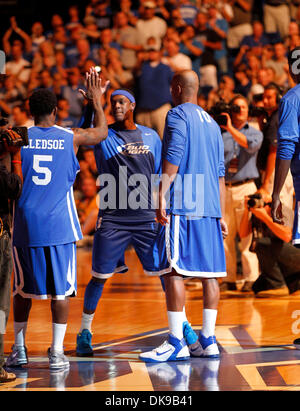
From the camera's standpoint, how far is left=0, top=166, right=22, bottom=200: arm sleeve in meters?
5.04

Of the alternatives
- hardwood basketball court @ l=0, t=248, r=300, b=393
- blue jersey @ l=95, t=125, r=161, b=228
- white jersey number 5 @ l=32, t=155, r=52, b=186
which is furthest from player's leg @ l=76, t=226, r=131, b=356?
white jersey number 5 @ l=32, t=155, r=52, b=186

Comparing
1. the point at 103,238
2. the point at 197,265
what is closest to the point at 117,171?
the point at 103,238

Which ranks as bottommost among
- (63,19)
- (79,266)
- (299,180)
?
(79,266)

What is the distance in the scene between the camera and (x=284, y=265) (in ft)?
30.5

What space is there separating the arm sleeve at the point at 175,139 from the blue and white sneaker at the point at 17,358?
1770mm

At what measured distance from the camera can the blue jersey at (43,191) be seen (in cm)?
562

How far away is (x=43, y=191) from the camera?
18.5 feet

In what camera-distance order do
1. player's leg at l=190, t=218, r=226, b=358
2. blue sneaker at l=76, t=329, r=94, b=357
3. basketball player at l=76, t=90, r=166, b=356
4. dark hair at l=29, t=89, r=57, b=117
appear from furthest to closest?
basketball player at l=76, t=90, r=166, b=356 → blue sneaker at l=76, t=329, r=94, b=357 → player's leg at l=190, t=218, r=226, b=358 → dark hair at l=29, t=89, r=57, b=117

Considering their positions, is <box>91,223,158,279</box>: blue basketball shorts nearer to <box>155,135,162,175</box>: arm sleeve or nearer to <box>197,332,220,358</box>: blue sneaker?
<box>155,135,162,175</box>: arm sleeve

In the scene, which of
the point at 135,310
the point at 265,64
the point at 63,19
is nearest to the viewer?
the point at 135,310

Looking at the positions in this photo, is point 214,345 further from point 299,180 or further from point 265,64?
point 265,64

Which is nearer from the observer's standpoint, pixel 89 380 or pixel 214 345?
pixel 89 380

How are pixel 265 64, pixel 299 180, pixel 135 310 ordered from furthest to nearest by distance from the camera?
pixel 265 64 < pixel 135 310 < pixel 299 180

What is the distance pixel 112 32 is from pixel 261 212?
922 cm
